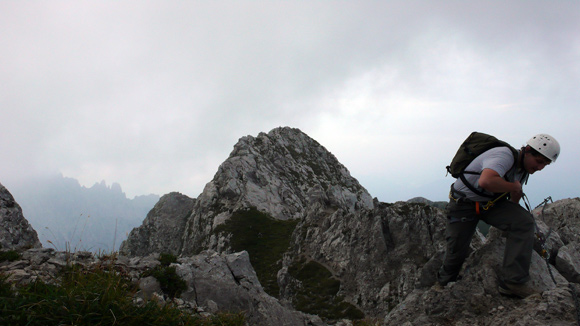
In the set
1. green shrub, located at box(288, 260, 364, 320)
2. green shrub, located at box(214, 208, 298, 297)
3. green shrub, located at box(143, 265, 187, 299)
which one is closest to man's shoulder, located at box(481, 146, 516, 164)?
green shrub, located at box(143, 265, 187, 299)

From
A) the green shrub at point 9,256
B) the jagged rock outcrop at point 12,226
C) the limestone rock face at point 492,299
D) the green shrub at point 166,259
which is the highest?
the jagged rock outcrop at point 12,226

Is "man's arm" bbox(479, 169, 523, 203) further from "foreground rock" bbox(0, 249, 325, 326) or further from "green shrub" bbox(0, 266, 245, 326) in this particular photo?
"foreground rock" bbox(0, 249, 325, 326)

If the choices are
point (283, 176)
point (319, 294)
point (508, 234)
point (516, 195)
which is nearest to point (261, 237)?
point (319, 294)

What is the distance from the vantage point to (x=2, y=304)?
14.2ft

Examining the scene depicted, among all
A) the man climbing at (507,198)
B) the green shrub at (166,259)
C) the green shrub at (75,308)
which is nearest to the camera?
the green shrub at (75,308)

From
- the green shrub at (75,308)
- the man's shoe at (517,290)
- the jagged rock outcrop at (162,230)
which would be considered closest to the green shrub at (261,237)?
the jagged rock outcrop at (162,230)

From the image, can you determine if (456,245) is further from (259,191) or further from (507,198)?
(259,191)

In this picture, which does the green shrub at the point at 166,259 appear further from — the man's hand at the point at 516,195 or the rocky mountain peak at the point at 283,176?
the rocky mountain peak at the point at 283,176

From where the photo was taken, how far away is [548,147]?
7.23 meters

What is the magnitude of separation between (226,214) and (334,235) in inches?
1410

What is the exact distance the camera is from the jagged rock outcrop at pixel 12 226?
17031 millimetres

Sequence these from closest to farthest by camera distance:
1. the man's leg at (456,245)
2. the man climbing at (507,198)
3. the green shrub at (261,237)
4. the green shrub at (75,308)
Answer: the green shrub at (75,308) < the man climbing at (507,198) < the man's leg at (456,245) < the green shrub at (261,237)

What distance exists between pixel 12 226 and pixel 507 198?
81.5ft

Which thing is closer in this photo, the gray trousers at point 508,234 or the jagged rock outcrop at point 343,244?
the gray trousers at point 508,234
